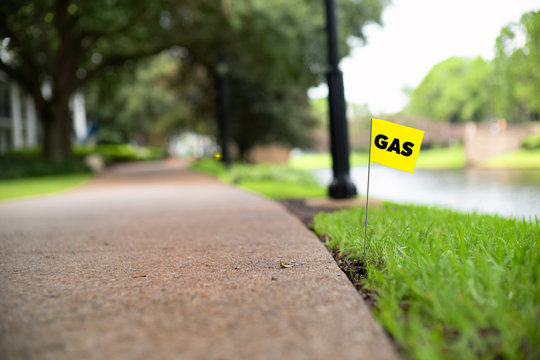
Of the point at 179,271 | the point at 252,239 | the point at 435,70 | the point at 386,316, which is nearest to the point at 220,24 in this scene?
the point at 252,239

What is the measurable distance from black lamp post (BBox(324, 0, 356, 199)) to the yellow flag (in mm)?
3419

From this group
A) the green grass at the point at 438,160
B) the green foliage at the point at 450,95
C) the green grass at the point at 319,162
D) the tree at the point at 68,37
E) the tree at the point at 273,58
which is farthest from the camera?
the green foliage at the point at 450,95

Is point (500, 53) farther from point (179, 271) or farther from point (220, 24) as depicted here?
point (179, 271)

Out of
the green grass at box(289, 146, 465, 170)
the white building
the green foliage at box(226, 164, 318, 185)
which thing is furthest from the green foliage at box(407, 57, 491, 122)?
the white building

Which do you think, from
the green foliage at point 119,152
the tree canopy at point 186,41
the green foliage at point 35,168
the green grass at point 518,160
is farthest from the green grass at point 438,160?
the green foliage at point 119,152

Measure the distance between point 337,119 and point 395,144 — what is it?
3.48m

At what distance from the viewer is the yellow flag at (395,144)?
2926 millimetres

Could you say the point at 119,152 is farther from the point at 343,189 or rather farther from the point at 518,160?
the point at 343,189

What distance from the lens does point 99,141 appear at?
48.6 m

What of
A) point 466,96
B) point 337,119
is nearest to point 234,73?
point 337,119

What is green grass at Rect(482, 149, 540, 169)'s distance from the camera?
19.7m

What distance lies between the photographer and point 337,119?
6.39 metres

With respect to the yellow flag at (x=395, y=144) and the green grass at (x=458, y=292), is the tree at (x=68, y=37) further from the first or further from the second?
the green grass at (x=458, y=292)

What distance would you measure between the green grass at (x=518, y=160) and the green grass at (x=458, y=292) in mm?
18650
